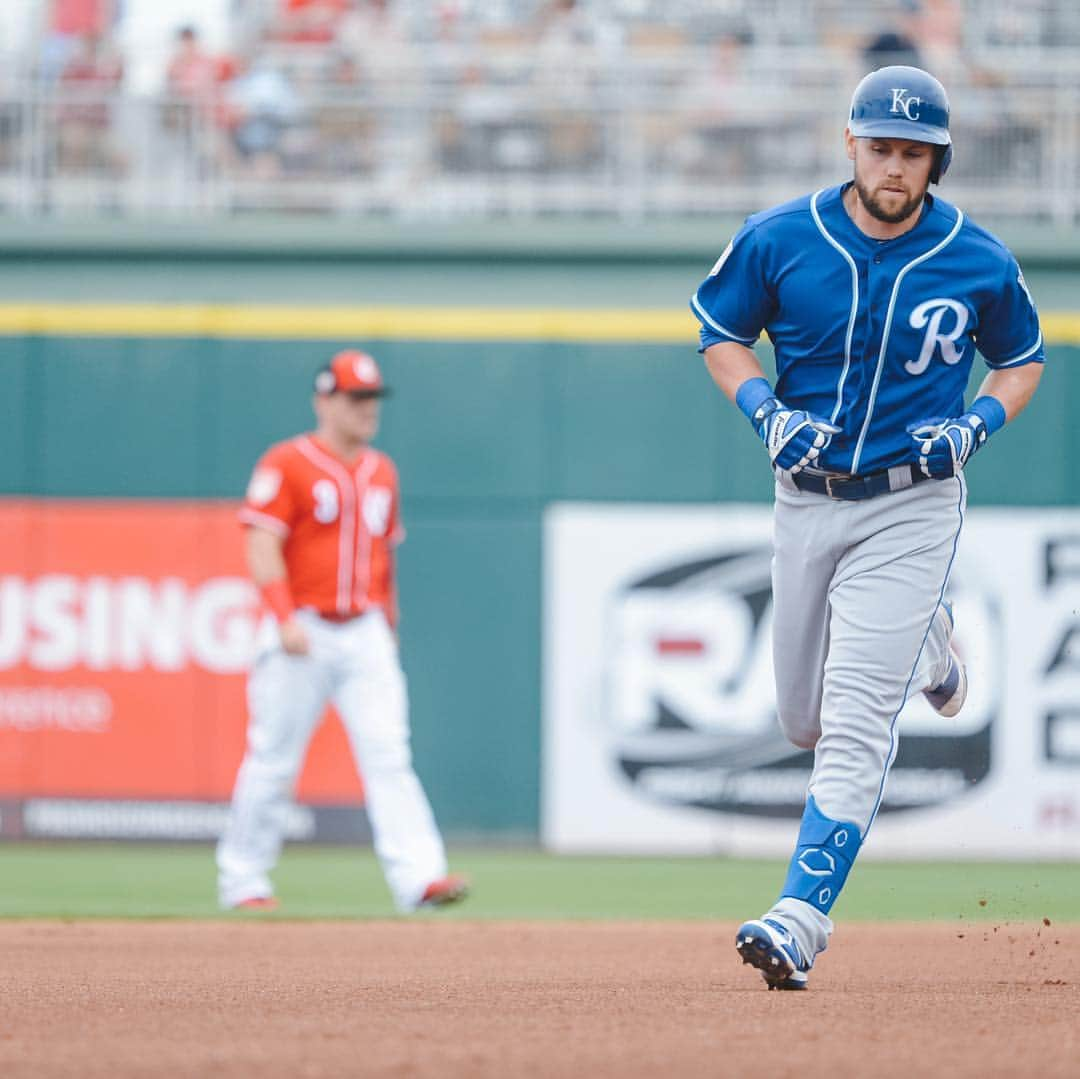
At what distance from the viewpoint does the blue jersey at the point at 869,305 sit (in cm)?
473

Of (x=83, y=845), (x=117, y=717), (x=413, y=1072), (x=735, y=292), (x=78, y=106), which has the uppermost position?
(x=78, y=106)

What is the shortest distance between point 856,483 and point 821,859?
0.89 meters

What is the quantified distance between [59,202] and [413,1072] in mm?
9506

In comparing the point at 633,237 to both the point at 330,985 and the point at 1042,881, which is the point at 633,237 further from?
the point at 330,985

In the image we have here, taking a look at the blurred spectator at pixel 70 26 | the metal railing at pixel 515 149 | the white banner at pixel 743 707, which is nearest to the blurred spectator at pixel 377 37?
the metal railing at pixel 515 149

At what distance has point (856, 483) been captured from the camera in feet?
15.6

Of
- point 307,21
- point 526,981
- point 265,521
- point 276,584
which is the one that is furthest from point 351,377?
point 307,21

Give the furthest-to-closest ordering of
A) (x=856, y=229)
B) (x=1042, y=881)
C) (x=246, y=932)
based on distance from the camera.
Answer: (x=1042, y=881), (x=246, y=932), (x=856, y=229)

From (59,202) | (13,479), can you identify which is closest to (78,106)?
(59,202)

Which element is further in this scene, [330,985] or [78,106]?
[78,106]

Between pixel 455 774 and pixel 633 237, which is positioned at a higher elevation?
pixel 633 237

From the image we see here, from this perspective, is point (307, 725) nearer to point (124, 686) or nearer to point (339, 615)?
point (339, 615)

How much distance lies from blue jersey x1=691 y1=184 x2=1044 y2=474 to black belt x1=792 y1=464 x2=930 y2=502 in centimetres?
3

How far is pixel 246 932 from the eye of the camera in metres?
6.75
